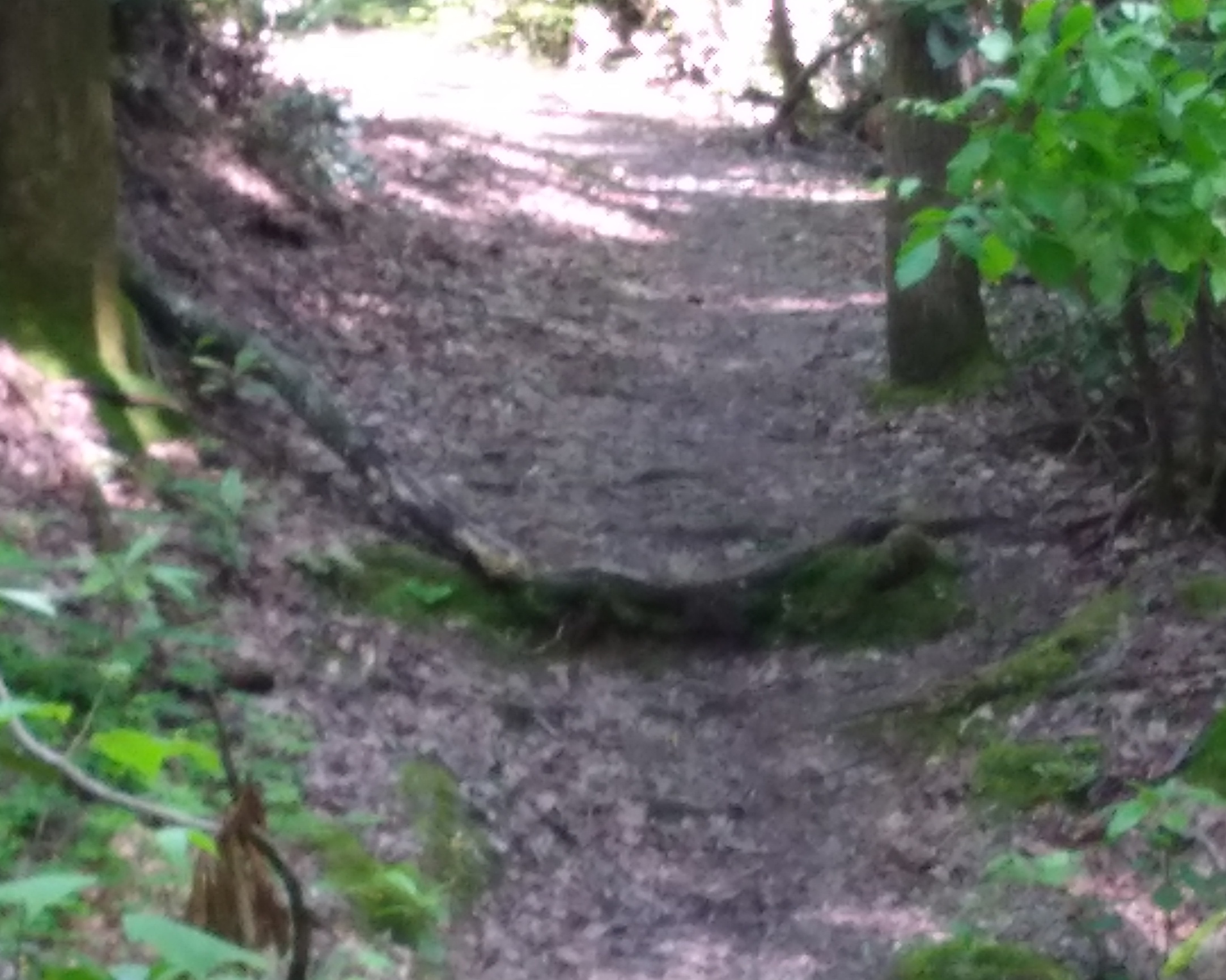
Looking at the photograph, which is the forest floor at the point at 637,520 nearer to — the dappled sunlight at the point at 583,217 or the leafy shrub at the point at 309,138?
the dappled sunlight at the point at 583,217

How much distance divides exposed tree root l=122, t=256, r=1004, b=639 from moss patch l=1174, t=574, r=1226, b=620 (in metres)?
1.37

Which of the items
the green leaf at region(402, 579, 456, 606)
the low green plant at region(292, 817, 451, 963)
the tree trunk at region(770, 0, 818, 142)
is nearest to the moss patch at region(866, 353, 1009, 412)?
the green leaf at region(402, 579, 456, 606)

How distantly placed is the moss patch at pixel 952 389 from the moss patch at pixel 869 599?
103 inches

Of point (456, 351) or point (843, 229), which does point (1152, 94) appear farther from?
point (843, 229)

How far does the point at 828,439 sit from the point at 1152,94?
7.24 metres

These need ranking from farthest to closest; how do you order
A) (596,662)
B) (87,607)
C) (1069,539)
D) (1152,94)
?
(1069,539), (596,662), (87,607), (1152,94)

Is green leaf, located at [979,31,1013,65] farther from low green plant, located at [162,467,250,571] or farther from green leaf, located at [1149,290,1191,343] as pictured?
low green plant, located at [162,467,250,571]

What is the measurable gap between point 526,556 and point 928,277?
12.1 feet

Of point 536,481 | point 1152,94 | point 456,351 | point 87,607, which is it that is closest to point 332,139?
point 456,351

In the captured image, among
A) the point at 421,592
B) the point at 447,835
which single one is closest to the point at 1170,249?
the point at 447,835

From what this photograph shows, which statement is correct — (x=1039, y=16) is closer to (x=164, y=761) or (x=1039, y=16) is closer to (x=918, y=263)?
(x=918, y=263)

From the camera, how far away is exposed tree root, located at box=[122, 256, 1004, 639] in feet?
25.5

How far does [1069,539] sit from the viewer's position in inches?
326

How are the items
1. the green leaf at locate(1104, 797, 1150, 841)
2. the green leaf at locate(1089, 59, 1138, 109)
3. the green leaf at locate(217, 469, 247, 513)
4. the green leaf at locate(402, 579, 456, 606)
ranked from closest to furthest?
the green leaf at locate(1089, 59, 1138, 109) → the green leaf at locate(1104, 797, 1150, 841) → the green leaf at locate(217, 469, 247, 513) → the green leaf at locate(402, 579, 456, 606)
